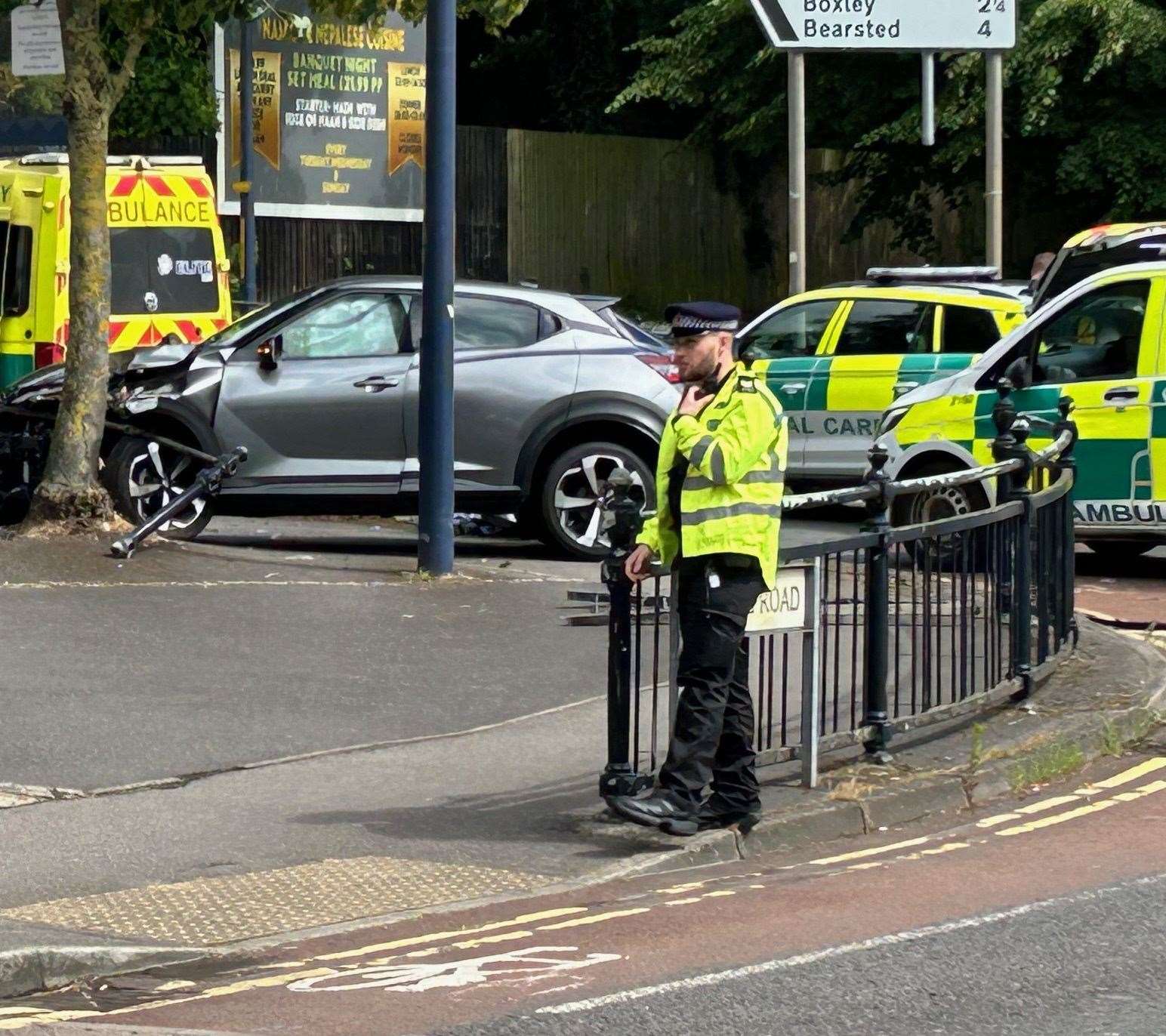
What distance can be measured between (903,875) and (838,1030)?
180 cm

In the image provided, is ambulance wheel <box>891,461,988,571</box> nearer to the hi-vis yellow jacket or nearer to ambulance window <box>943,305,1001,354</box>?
ambulance window <box>943,305,1001,354</box>

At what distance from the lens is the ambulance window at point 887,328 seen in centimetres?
1648

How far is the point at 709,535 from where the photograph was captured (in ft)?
23.5

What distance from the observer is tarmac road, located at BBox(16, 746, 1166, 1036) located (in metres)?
5.51

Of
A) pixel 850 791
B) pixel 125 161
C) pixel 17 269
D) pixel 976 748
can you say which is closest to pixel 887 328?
pixel 125 161

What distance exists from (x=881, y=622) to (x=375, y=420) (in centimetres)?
631

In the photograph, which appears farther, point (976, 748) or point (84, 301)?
point (84, 301)

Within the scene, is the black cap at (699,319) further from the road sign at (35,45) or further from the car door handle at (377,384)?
the road sign at (35,45)

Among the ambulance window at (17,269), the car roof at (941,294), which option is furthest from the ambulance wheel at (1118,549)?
the ambulance window at (17,269)

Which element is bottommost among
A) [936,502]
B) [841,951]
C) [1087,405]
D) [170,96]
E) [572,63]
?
[841,951]

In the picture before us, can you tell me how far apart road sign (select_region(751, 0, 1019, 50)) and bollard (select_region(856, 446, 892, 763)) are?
→ 10455 millimetres

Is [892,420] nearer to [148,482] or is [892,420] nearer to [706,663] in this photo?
[148,482]

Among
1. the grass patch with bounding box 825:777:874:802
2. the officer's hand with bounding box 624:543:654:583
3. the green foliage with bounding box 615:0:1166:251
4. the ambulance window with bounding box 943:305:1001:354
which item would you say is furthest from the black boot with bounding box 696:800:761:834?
the green foliage with bounding box 615:0:1166:251

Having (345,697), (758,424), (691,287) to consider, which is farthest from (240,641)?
(691,287)
